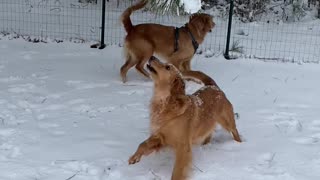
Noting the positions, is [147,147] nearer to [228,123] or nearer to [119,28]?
[228,123]

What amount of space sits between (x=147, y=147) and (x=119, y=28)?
5.88 meters

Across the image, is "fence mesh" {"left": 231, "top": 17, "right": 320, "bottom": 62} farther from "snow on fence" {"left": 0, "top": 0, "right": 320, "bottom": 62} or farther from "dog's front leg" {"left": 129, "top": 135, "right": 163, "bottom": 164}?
"dog's front leg" {"left": 129, "top": 135, "right": 163, "bottom": 164}

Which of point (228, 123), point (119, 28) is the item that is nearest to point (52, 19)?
point (119, 28)

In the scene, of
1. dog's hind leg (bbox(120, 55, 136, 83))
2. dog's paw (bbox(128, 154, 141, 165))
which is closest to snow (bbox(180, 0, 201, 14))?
dog's paw (bbox(128, 154, 141, 165))

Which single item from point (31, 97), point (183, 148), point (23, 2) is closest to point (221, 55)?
point (31, 97)

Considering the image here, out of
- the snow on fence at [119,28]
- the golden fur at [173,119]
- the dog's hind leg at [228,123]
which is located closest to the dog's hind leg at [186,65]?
the snow on fence at [119,28]

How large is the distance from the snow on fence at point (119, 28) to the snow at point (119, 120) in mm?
853

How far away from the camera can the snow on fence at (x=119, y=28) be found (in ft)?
27.2

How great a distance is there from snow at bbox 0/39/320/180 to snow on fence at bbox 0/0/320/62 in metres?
0.85

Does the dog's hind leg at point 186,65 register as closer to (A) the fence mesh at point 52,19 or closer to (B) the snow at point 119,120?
(B) the snow at point 119,120

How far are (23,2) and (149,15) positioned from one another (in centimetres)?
306

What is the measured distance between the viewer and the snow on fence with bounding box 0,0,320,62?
828 cm

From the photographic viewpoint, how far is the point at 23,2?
11.0 m

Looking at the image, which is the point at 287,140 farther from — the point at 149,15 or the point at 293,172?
the point at 149,15
